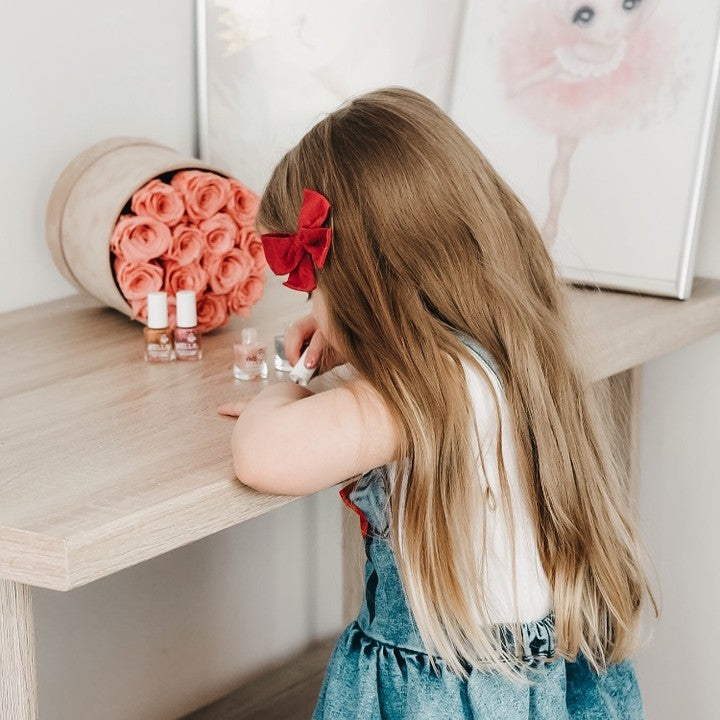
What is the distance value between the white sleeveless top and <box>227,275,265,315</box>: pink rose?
47 cm

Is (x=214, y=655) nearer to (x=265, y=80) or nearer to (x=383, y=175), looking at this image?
(x=265, y=80)

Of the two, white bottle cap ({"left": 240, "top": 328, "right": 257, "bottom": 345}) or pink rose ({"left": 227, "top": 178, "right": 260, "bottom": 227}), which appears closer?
white bottle cap ({"left": 240, "top": 328, "right": 257, "bottom": 345})

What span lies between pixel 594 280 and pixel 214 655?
83 centimetres

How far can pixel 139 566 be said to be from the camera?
171 centimetres

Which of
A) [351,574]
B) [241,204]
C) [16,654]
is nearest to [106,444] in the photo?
[16,654]

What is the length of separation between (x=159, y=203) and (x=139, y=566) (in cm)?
57

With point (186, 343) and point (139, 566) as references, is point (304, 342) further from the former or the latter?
point (139, 566)

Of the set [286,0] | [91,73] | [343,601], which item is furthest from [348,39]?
[343,601]

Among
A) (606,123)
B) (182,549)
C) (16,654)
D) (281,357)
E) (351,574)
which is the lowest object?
(351,574)

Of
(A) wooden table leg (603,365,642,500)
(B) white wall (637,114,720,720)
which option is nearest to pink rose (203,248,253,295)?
(A) wooden table leg (603,365,642,500)

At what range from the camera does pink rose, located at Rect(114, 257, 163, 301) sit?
1378 millimetres

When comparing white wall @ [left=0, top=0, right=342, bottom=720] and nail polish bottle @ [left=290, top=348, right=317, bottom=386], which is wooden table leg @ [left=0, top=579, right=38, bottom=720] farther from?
white wall @ [left=0, top=0, right=342, bottom=720]

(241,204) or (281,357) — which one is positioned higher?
(241,204)

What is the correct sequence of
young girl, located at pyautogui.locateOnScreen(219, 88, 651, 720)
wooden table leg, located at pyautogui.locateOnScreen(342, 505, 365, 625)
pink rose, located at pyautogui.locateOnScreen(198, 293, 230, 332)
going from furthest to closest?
wooden table leg, located at pyautogui.locateOnScreen(342, 505, 365, 625) < pink rose, located at pyautogui.locateOnScreen(198, 293, 230, 332) < young girl, located at pyautogui.locateOnScreen(219, 88, 651, 720)
